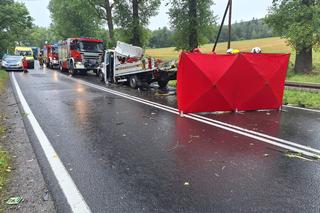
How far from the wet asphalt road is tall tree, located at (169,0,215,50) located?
17089 millimetres

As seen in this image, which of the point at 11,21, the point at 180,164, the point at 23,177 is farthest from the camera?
the point at 11,21

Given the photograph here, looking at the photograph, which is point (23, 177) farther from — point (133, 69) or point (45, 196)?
point (133, 69)

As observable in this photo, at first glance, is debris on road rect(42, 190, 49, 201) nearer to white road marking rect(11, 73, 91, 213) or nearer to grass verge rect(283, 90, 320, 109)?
white road marking rect(11, 73, 91, 213)

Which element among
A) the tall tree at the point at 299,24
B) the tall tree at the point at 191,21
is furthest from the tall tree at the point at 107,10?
the tall tree at the point at 299,24

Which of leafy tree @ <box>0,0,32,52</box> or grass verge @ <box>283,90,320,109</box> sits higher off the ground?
leafy tree @ <box>0,0,32,52</box>

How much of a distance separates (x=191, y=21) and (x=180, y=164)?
21.4 meters

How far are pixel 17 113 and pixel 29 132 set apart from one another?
2.76m

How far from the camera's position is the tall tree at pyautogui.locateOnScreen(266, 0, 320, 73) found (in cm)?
2003

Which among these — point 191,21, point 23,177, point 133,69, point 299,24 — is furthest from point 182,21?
point 23,177

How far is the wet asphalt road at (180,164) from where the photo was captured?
4180 millimetres

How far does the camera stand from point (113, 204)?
4.11 metres

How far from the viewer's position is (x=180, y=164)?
556cm

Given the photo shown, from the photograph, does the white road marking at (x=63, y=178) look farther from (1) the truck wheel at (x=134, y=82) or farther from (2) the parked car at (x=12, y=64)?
(2) the parked car at (x=12, y=64)

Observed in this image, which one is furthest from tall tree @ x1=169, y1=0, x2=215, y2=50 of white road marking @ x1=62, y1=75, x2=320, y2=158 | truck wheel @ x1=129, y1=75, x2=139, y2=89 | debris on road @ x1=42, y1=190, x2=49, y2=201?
debris on road @ x1=42, y1=190, x2=49, y2=201
